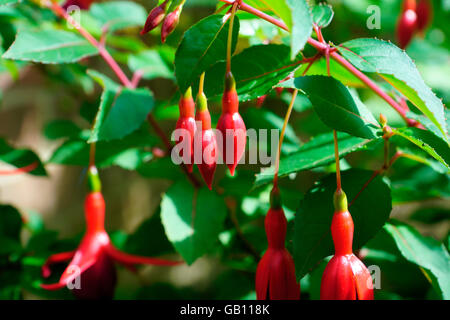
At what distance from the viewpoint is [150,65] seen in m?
0.83

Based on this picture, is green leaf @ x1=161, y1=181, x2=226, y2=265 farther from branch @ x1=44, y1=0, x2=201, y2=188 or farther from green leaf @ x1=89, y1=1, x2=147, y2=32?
green leaf @ x1=89, y1=1, x2=147, y2=32

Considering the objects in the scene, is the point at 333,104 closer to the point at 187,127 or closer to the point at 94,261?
the point at 187,127

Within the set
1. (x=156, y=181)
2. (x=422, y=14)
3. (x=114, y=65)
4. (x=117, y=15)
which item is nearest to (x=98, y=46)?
(x=114, y=65)

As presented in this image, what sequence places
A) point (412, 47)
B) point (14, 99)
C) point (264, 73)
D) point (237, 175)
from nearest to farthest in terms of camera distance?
point (264, 73) → point (237, 175) → point (412, 47) → point (14, 99)

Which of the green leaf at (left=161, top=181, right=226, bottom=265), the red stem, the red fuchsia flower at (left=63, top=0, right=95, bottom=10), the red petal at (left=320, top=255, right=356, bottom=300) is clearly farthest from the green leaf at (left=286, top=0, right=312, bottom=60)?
the red fuchsia flower at (left=63, top=0, right=95, bottom=10)

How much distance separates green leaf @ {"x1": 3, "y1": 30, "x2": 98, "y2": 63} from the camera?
0.61m

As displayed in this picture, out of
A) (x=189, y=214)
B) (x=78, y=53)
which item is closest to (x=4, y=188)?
(x=78, y=53)

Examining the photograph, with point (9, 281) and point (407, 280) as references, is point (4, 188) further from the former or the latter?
point (407, 280)

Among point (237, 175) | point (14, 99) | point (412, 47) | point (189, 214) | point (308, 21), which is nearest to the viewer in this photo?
point (308, 21)

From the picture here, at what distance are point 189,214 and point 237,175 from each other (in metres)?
0.15

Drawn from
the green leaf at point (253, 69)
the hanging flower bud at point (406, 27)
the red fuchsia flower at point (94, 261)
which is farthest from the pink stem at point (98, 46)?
the hanging flower bud at point (406, 27)

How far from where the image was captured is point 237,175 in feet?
2.56

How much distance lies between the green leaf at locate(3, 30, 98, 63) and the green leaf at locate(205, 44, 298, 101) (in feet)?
0.86

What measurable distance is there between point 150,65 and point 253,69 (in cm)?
38
